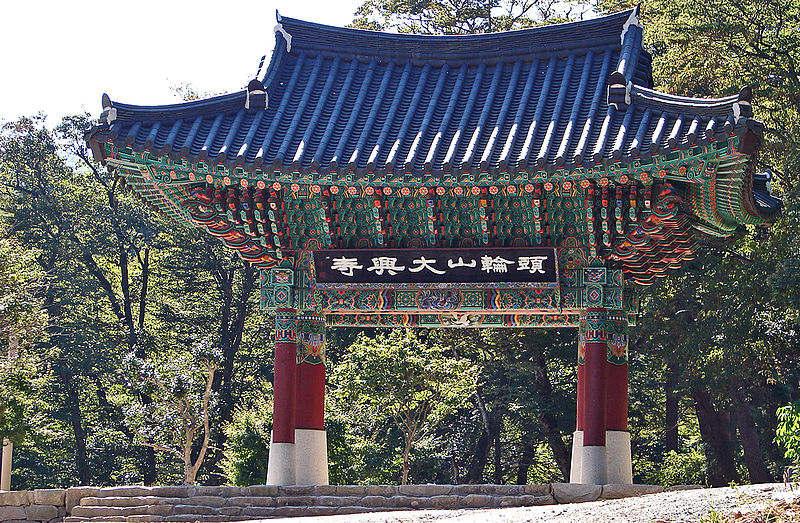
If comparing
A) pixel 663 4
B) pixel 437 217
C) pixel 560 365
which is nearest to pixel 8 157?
pixel 560 365

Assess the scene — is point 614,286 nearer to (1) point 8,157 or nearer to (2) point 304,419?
(2) point 304,419

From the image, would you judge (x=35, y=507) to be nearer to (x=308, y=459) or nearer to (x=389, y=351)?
(x=308, y=459)

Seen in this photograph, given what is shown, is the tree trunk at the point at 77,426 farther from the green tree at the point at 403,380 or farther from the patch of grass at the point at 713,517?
the patch of grass at the point at 713,517

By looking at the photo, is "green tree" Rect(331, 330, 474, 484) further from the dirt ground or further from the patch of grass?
the patch of grass

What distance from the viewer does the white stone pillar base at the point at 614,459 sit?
17.5 m

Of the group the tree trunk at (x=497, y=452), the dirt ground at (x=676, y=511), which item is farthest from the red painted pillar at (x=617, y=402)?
the tree trunk at (x=497, y=452)

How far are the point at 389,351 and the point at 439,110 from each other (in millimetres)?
9573

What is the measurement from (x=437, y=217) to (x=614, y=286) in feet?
8.79

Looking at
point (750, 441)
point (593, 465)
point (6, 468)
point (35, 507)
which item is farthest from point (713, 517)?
point (750, 441)

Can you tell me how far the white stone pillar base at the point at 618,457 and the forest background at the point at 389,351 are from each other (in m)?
2.38

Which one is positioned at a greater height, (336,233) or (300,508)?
(336,233)

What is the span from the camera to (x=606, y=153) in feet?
53.0

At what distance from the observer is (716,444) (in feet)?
98.4

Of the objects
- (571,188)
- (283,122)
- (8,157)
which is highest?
(8,157)
